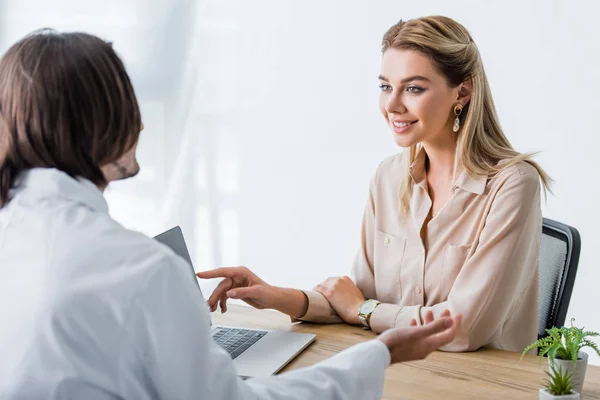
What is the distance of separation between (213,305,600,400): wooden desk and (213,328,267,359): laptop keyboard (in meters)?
0.12

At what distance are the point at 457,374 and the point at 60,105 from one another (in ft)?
3.10

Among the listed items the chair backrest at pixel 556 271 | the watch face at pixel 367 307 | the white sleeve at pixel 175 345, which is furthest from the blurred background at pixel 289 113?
the white sleeve at pixel 175 345

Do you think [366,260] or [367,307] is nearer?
[367,307]

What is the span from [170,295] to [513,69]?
2.75 meters

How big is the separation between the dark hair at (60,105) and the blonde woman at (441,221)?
30.5 inches

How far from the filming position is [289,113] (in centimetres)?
403

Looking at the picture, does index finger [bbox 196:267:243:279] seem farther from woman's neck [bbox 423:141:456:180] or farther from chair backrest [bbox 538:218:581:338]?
chair backrest [bbox 538:218:581:338]

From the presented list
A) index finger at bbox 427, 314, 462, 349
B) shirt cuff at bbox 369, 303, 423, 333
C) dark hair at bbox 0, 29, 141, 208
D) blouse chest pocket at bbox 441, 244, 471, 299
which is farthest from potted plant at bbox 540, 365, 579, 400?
dark hair at bbox 0, 29, 141, 208

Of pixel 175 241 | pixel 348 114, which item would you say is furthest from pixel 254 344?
pixel 348 114

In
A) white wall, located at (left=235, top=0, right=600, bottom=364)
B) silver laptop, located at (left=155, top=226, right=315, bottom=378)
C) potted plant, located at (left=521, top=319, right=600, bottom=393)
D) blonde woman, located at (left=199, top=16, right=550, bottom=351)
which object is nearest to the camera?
potted plant, located at (left=521, top=319, right=600, bottom=393)

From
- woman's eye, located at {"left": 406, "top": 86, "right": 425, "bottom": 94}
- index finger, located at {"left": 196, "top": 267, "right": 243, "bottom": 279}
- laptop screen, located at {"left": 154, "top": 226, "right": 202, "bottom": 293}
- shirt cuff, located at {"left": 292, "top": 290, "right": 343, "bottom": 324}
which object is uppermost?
woman's eye, located at {"left": 406, "top": 86, "right": 425, "bottom": 94}

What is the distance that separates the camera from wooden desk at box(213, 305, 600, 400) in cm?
149

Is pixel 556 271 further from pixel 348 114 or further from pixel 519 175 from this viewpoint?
pixel 348 114

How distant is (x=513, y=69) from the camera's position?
11.3 feet
